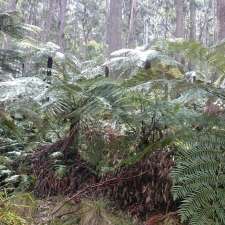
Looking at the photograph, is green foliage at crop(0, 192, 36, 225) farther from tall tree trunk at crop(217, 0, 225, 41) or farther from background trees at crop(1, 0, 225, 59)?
background trees at crop(1, 0, 225, 59)

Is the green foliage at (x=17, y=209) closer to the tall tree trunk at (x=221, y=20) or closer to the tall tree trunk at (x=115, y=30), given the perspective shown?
the tall tree trunk at (x=221, y=20)

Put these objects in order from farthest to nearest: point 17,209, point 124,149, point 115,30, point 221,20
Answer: point 115,30 < point 221,20 < point 124,149 < point 17,209

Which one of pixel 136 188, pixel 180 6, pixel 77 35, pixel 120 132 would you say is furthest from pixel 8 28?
pixel 77 35

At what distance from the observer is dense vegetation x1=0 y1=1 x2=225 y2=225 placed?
3.14m

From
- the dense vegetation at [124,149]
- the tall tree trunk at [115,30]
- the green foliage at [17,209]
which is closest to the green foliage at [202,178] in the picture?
the dense vegetation at [124,149]

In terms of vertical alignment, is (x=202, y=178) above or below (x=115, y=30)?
below

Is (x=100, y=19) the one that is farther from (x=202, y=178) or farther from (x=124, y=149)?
(x=202, y=178)

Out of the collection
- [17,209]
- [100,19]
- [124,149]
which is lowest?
[17,209]

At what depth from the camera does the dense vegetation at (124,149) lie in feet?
10.3

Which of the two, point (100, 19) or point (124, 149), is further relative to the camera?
point (100, 19)

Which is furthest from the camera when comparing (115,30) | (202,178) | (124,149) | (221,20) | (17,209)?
(115,30)

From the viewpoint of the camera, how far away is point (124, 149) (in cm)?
401

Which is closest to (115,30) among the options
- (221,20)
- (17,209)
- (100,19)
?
(221,20)

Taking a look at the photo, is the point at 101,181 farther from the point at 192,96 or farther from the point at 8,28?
the point at 8,28
